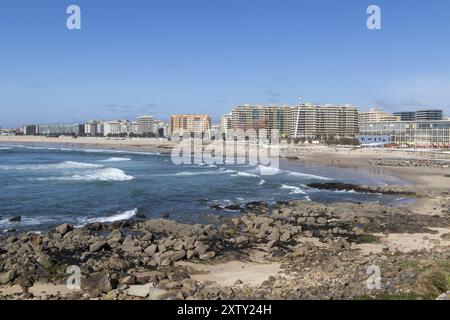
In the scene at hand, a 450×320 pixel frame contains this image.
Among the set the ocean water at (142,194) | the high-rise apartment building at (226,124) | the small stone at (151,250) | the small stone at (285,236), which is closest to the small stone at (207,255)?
the small stone at (151,250)

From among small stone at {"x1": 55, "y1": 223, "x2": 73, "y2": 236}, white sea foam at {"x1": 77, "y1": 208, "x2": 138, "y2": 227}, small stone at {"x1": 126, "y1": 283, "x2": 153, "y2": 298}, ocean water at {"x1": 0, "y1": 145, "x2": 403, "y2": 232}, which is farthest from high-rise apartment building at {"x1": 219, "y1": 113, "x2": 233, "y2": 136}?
small stone at {"x1": 126, "y1": 283, "x2": 153, "y2": 298}

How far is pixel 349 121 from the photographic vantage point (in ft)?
559

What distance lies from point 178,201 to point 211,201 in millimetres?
1994

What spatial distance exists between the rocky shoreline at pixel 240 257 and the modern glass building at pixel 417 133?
79.8 metres

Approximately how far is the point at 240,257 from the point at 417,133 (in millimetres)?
97083

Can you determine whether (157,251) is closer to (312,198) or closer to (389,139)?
(312,198)

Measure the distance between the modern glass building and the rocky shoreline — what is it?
79.8 meters

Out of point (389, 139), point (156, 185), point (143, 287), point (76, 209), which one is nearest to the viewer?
point (143, 287)

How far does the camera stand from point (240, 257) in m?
16.0

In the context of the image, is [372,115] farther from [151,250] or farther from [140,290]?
[140,290]

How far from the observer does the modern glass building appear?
97.1 metres

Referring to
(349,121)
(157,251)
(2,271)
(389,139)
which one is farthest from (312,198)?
(349,121)

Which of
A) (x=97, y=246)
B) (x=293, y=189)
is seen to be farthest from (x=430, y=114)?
(x=97, y=246)

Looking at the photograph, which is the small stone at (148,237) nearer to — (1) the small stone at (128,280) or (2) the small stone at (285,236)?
(2) the small stone at (285,236)
